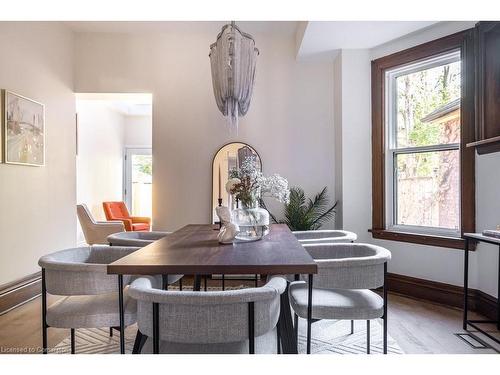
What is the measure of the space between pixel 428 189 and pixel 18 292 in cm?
410

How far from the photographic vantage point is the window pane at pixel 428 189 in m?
3.25

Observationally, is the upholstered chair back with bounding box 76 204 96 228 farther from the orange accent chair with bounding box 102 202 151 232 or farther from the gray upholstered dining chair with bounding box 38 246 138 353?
the gray upholstered dining chair with bounding box 38 246 138 353

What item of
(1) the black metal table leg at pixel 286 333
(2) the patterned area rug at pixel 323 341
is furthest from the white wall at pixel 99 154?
(1) the black metal table leg at pixel 286 333

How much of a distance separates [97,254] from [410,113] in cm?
321

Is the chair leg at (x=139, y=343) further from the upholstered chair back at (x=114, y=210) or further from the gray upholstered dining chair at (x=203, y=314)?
the upholstered chair back at (x=114, y=210)

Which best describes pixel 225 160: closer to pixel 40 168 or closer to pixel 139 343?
pixel 40 168

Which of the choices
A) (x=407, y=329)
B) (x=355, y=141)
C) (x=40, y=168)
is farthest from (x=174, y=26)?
(x=407, y=329)

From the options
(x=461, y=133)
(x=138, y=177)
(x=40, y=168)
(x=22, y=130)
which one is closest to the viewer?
(x=461, y=133)

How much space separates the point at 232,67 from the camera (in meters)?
2.62

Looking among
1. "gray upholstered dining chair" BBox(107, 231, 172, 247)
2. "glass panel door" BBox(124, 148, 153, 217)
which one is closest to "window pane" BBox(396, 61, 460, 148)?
"gray upholstered dining chair" BBox(107, 231, 172, 247)

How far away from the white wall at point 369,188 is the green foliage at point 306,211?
352 millimetres
